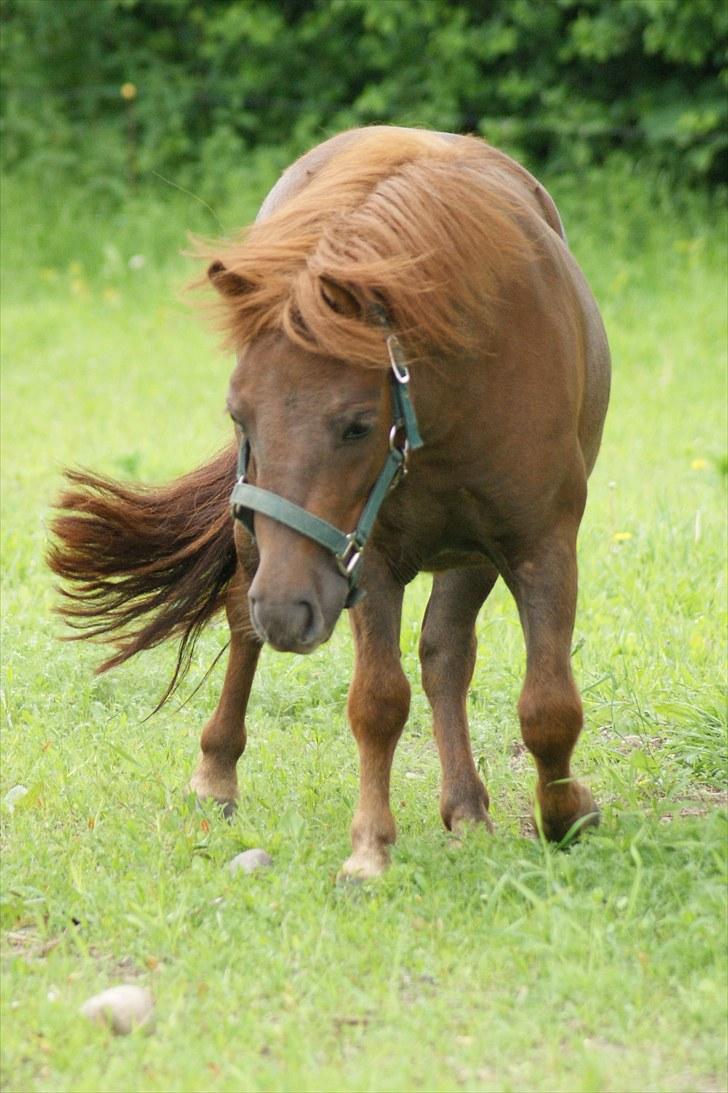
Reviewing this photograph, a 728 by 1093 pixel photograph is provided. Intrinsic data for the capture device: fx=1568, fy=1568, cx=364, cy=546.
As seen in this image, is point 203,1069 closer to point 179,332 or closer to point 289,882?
point 289,882

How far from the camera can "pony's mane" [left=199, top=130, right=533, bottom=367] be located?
2.97 metres

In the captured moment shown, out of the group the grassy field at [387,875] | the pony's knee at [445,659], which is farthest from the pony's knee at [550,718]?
the pony's knee at [445,659]

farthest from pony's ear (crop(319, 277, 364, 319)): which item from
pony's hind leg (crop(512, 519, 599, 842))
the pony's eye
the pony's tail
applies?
the pony's tail

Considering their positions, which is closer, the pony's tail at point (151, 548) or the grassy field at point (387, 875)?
the grassy field at point (387, 875)

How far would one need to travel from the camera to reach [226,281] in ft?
10.1

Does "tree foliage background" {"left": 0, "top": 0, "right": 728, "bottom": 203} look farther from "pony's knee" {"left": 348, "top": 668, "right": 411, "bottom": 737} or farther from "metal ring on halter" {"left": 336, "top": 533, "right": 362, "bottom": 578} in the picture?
"metal ring on halter" {"left": 336, "top": 533, "right": 362, "bottom": 578}

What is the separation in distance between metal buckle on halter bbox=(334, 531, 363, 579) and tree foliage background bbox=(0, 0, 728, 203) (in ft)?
29.1

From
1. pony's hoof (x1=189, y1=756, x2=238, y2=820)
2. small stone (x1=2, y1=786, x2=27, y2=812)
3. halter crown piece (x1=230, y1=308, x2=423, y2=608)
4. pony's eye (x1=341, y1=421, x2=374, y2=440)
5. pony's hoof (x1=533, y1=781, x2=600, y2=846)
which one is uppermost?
pony's eye (x1=341, y1=421, x2=374, y2=440)

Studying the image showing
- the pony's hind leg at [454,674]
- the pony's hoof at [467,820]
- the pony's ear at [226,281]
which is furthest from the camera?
the pony's hind leg at [454,674]

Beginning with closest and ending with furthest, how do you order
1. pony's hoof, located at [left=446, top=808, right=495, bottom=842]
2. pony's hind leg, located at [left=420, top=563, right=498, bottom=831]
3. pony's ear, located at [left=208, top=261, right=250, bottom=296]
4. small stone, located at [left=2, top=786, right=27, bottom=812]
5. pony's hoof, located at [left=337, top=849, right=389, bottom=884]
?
pony's ear, located at [left=208, top=261, right=250, bottom=296] < pony's hoof, located at [left=337, top=849, right=389, bottom=884] < pony's hoof, located at [left=446, top=808, right=495, bottom=842] < pony's hind leg, located at [left=420, top=563, right=498, bottom=831] < small stone, located at [left=2, top=786, right=27, bottom=812]

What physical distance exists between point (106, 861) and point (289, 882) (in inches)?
19.8

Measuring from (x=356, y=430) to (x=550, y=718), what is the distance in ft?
2.93

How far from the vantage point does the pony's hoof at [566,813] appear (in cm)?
362

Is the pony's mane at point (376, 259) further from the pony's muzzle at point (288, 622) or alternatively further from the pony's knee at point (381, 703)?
the pony's knee at point (381, 703)
